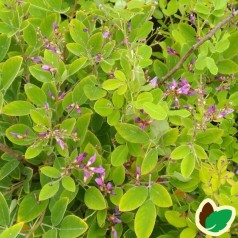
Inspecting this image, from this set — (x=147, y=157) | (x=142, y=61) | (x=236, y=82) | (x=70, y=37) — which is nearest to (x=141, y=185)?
(x=147, y=157)

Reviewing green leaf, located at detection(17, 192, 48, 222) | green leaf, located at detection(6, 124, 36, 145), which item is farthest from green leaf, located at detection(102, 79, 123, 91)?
green leaf, located at detection(17, 192, 48, 222)

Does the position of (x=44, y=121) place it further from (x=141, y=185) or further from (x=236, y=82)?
(x=236, y=82)

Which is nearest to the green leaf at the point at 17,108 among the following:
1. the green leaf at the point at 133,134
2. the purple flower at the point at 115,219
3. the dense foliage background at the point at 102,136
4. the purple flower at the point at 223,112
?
the dense foliage background at the point at 102,136

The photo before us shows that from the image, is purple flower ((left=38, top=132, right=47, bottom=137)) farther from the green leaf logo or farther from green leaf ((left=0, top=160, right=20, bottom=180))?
the green leaf logo

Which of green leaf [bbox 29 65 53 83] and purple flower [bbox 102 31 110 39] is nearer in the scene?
green leaf [bbox 29 65 53 83]

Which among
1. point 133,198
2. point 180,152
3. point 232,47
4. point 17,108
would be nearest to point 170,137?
point 180,152

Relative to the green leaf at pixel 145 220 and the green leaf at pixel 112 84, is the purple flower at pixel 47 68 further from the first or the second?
the green leaf at pixel 145 220
